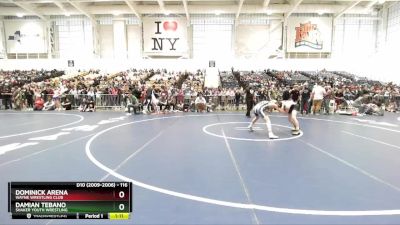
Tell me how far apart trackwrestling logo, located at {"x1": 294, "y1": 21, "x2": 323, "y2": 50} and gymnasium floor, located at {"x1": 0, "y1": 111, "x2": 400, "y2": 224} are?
27708mm

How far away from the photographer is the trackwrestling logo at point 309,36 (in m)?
36.0

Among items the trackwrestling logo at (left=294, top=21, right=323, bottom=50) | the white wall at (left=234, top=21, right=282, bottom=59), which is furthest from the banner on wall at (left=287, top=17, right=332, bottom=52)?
the white wall at (left=234, top=21, right=282, bottom=59)

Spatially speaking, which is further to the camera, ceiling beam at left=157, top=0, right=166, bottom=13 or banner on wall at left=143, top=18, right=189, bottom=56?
banner on wall at left=143, top=18, right=189, bottom=56

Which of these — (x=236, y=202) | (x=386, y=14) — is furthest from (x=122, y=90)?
(x=386, y=14)

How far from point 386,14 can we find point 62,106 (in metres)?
35.1

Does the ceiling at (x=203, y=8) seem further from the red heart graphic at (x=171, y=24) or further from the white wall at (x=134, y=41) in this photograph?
the white wall at (x=134, y=41)

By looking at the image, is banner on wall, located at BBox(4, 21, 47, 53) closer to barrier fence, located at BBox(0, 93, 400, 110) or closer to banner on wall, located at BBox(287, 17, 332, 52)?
barrier fence, located at BBox(0, 93, 400, 110)

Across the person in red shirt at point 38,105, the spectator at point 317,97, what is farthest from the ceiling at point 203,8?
the spectator at point 317,97

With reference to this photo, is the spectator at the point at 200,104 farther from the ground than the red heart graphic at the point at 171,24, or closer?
closer

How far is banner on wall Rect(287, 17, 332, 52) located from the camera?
1417 inches

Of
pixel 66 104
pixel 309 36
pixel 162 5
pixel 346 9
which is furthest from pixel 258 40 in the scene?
pixel 66 104
